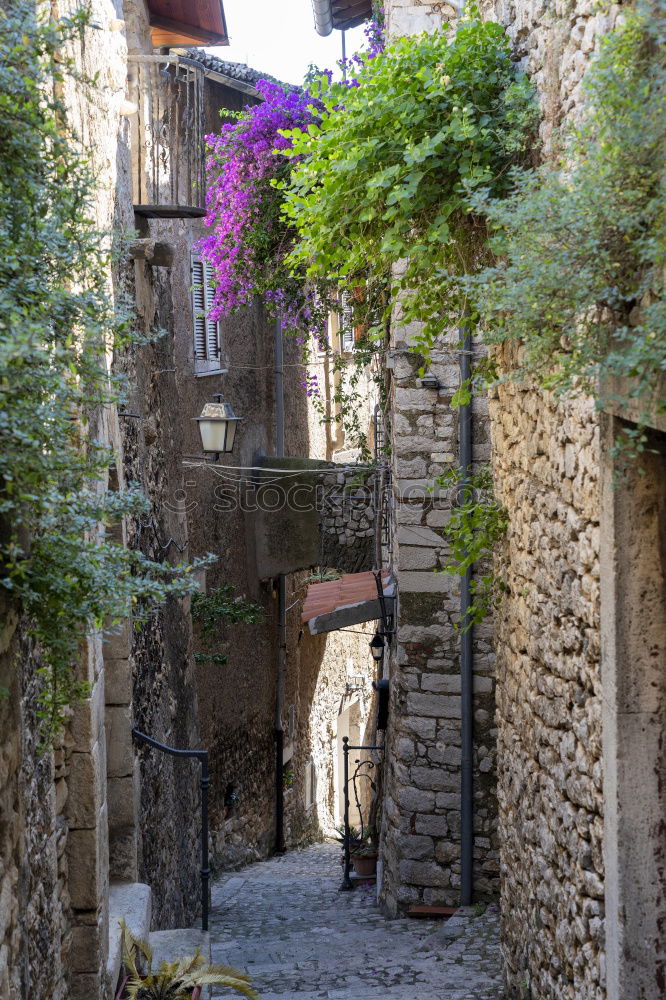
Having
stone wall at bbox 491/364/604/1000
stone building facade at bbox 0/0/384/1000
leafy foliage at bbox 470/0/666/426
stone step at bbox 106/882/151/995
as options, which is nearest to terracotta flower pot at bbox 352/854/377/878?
stone building facade at bbox 0/0/384/1000

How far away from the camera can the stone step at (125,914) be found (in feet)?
18.0

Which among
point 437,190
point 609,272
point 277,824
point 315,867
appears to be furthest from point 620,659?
point 277,824

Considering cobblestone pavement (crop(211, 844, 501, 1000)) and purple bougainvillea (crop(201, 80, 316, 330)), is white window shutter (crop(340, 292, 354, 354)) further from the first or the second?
cobblestone pavement (crop(211, 844, 501, 1000))

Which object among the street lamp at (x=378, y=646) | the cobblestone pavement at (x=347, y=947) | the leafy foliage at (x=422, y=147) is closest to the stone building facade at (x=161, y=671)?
the cobblestone pavement at (x=347, y=947)

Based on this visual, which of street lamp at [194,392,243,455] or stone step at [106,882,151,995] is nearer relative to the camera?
stone step at [106,882,151,995]

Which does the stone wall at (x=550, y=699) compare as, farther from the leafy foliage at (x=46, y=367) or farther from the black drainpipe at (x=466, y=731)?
the black drainpipe at (x=466, y=731)

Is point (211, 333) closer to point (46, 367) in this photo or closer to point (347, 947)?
point (347, 947)

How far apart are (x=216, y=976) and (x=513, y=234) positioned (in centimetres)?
428

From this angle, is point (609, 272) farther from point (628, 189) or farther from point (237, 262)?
point (237, 262)

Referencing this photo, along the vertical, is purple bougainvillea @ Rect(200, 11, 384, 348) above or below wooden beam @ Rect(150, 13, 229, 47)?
below

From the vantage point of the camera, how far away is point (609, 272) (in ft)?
8.98

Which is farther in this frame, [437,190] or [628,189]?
[437,190]

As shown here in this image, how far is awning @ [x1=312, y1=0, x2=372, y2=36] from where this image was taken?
14.0 metres

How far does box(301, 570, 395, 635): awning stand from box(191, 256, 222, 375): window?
417 centimetres
